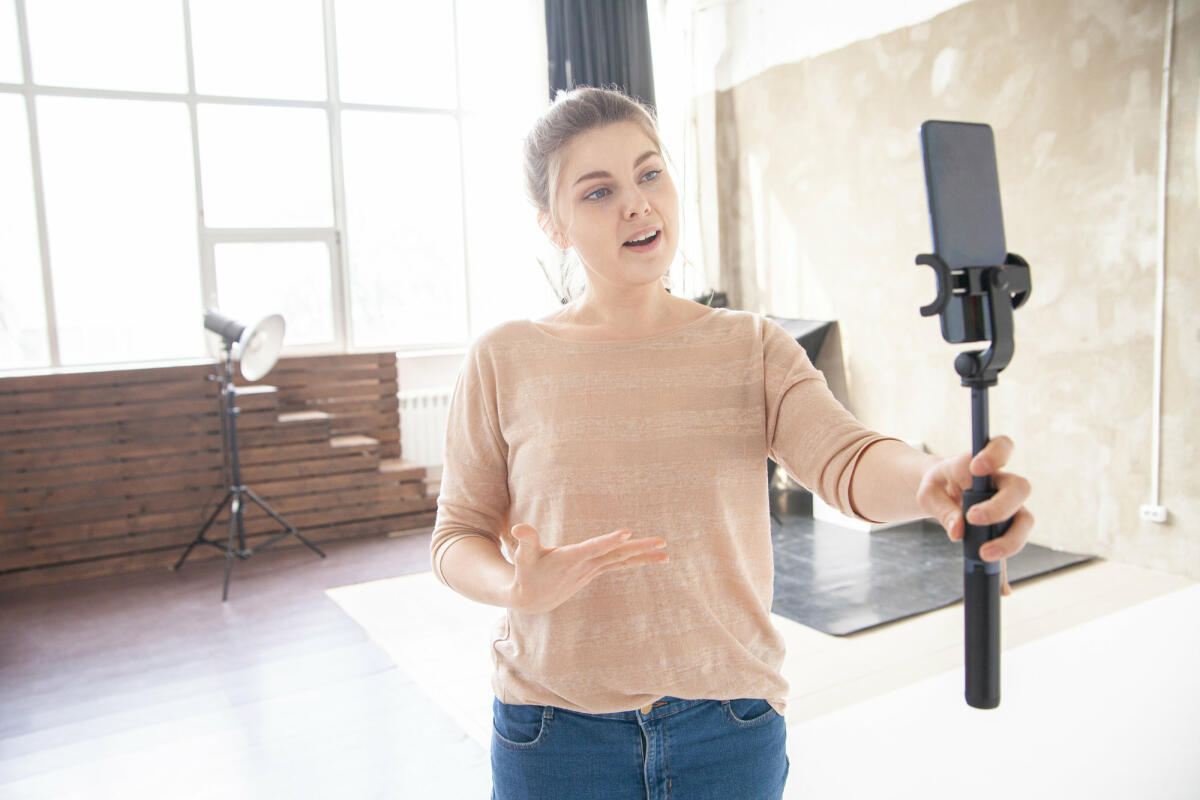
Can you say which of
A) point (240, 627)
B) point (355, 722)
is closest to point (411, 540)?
point (240, 627)

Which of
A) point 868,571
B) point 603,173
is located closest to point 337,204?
point 868,571

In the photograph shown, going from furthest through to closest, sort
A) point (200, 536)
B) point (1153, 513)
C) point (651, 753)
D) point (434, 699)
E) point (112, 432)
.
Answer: point (112, 432) < point (200, 536) < point (1153, 513) < point (434, 699) < point (651, 753)

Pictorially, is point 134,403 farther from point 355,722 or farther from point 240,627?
point 355,722

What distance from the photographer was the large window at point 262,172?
17.2ft

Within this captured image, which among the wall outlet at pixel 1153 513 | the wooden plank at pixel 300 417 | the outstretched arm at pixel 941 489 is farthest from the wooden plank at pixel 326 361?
the outstretched arm at pixel 941 489

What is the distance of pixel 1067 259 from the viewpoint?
13.1ft

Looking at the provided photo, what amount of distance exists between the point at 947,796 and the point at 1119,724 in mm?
629

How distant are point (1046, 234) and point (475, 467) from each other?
12.4ft

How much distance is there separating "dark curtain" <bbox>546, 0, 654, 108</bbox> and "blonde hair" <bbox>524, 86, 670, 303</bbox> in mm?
5276

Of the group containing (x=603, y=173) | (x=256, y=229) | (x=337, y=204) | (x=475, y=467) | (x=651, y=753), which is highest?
(x=337, y=204)

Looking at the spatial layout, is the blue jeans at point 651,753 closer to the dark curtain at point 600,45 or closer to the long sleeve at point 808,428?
the long sleeve at point 808,428

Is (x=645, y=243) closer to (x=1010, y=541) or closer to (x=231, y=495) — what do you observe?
(x=1010, y=541)

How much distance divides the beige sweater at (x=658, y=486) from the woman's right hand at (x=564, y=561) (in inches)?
5.1

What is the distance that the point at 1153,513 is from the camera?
3.75 meters
